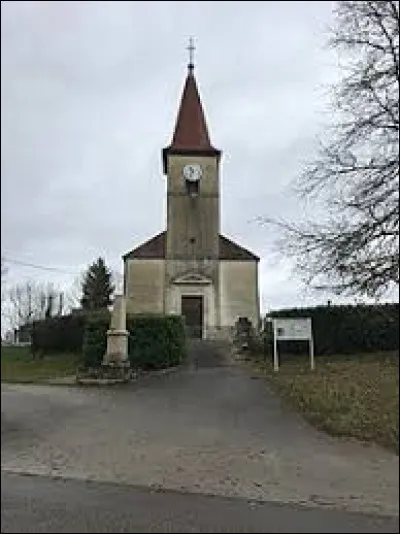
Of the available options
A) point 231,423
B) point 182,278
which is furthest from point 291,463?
point 182,278

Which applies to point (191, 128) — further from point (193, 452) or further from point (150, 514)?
point (150, 514)

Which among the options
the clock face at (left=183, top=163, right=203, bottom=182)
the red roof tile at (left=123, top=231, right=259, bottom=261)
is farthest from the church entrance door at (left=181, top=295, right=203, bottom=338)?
the clock face at (left=183, top=163, right=203, bottom=182)

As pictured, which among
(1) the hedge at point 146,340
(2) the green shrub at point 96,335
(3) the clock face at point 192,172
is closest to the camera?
(2) the green shrub at point 96,335

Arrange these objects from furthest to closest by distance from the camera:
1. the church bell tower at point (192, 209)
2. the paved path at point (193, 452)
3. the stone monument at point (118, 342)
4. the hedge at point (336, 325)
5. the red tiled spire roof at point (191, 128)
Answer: the red tiled spire roof at point (191, 128), the church bell tower at point (192, 209), the hedge at point (336, 325), the stone monument at point (118, 342), the paved path at point (193, 452)

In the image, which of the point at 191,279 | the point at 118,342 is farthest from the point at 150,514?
the point at 191,279

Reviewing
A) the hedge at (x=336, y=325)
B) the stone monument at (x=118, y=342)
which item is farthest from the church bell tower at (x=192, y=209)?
the stone monument at (x=118, y=342)

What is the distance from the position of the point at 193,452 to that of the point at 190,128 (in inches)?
1157

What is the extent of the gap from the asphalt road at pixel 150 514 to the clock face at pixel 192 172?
89.4 feet

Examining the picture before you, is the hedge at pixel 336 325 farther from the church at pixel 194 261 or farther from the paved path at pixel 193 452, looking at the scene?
the church at pixel 194 261

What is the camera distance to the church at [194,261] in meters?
29.0

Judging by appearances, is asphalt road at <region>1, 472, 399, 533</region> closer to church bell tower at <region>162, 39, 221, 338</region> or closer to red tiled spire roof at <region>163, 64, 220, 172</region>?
church bell tower at <region>162, 39, 221, 338</region>

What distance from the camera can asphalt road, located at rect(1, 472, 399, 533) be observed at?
2961 millimetres

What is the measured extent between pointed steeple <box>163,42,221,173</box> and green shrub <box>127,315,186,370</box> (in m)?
17.2

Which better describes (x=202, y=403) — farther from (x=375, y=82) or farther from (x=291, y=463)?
(x=375, y=82)
